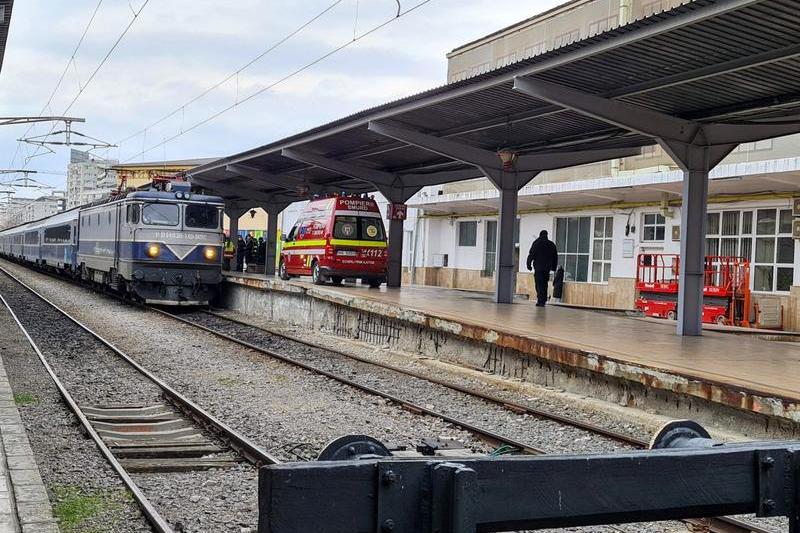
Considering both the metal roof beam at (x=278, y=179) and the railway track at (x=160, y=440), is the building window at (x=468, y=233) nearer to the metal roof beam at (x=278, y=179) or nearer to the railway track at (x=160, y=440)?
the metal roof beam at (x=278, y=179)

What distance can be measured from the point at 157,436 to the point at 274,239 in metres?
23.5

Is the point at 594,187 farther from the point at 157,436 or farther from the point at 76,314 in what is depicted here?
the point at 157,436

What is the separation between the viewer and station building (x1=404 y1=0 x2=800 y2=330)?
2103 centimetres

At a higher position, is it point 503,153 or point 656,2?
point 656,2

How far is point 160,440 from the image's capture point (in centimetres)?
850

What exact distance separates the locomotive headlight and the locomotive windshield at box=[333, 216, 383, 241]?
3.42 meters

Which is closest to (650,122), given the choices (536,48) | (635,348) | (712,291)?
(635,348)

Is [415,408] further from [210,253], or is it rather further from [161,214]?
[161,214]

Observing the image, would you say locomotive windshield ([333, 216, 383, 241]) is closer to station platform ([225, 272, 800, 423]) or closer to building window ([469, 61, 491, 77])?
station platform ([225, 272, 800, 423])

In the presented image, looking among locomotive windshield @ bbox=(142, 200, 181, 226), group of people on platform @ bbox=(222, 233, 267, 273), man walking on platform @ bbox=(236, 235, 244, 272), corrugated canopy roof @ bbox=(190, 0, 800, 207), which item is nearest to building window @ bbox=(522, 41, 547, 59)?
group of people on platform @ bbox=(222, 233, 267, 273)

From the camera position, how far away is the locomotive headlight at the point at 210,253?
23834 mm

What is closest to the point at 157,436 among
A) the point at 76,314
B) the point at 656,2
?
the point at 76,314

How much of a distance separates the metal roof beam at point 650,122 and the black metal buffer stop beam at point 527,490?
10047mm

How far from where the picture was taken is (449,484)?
2299mm
